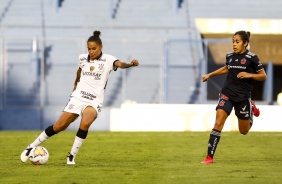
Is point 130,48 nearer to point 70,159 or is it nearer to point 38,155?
point 70,159

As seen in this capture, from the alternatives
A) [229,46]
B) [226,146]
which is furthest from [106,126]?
[226,146]

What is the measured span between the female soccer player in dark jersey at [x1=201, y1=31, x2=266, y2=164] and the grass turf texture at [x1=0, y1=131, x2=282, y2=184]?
0.51m

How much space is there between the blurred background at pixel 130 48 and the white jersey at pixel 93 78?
13.9m

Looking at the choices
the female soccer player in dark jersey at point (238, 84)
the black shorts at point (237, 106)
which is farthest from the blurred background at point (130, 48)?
the female soccer player in dark jersey at point (238, 84)

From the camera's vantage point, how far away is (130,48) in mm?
28734

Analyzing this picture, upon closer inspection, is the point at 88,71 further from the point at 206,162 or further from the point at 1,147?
the point at 1,147

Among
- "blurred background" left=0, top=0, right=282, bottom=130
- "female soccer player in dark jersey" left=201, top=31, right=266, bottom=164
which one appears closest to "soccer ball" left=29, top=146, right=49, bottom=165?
"female soccer player in dark jersey" left=201, top=31, right=266, bottom=164

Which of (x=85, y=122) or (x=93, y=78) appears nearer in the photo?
(x=85, y=122)

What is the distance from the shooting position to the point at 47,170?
11.8m

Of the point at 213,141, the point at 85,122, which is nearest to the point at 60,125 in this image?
the point at 85,122

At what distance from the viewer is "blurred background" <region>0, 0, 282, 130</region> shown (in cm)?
2756

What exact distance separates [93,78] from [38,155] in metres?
1.32

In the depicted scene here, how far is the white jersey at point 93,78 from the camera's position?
12625 mm

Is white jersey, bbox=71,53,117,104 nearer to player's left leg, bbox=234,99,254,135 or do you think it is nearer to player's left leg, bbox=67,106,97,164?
player's left leg, bbox=67,106,97,164
